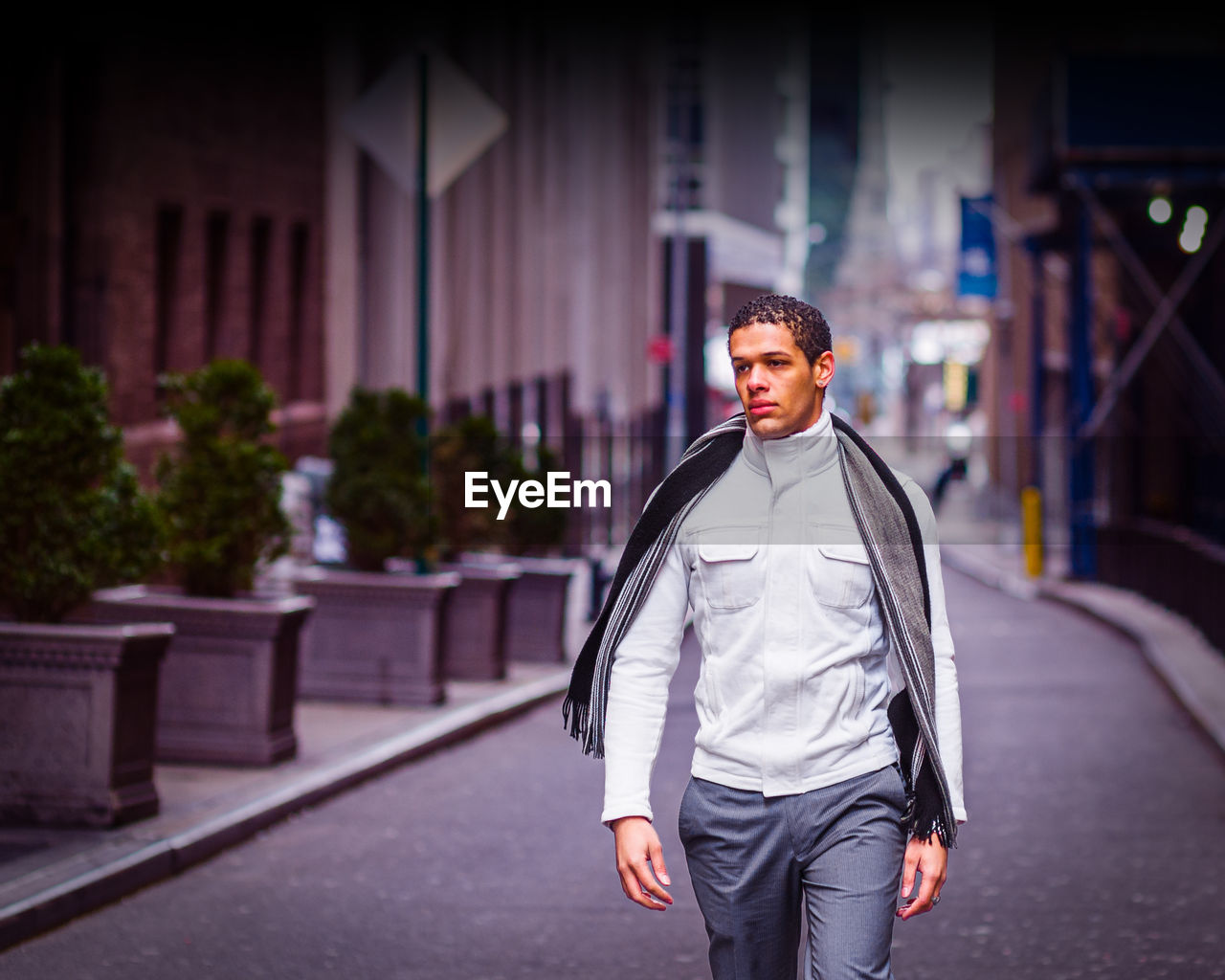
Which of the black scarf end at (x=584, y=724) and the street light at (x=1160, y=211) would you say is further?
the street light at (x=1160, y=211)

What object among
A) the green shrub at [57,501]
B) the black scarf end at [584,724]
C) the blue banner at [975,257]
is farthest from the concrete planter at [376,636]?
the blue banner at [975,257]

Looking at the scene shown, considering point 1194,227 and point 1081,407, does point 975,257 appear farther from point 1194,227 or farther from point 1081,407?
point 1081,407

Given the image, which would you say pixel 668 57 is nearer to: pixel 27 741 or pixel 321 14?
pixel 321 14

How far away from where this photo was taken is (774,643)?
11.7 ft

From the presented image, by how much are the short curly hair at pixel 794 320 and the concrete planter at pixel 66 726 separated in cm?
503

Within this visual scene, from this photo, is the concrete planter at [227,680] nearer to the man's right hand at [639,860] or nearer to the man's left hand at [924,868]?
the man's right hand at [639,860]

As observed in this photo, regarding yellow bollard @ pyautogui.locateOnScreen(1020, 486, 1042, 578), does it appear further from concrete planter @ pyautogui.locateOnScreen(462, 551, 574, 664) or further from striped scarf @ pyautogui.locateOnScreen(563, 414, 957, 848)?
striped scarf @ pyautogui.locateOnScreen(563, 414, 957, 848)

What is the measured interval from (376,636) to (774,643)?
30.2 feet

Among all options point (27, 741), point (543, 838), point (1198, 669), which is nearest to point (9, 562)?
point (27, 741)

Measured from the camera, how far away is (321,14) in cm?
2220

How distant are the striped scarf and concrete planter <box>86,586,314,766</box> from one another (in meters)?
6.18

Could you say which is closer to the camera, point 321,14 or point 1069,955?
point 1069,955

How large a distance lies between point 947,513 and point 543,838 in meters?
46.3

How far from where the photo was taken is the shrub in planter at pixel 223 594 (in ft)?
32.2
